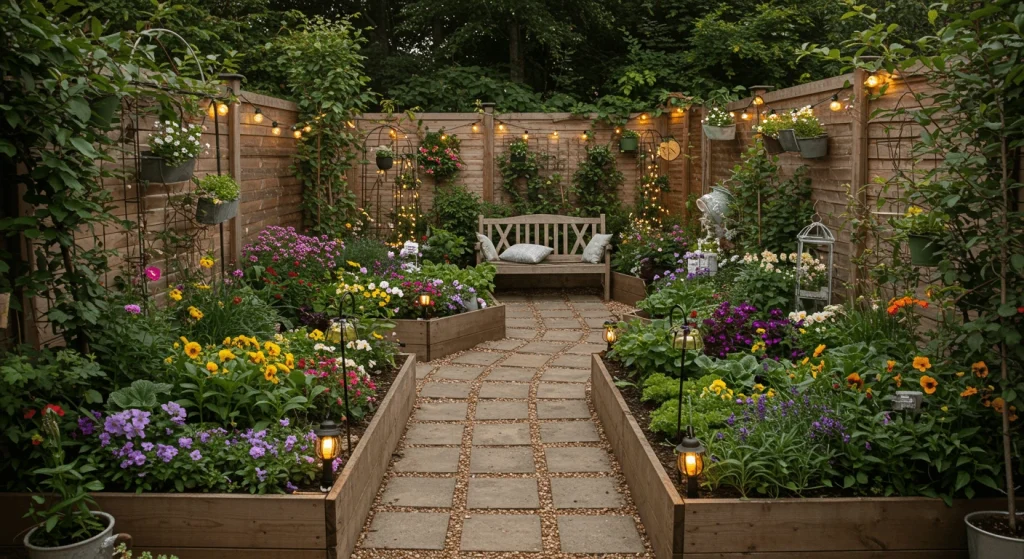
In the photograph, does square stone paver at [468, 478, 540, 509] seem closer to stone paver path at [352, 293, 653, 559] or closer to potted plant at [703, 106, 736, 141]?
stone paver path at [352, 293, 653, 559]

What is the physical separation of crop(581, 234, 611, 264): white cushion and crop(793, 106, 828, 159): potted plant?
393 centimetres

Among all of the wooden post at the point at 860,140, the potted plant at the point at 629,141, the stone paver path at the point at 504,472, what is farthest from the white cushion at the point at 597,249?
the wooden post at the point at 860,140

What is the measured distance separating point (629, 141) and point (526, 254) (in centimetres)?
211

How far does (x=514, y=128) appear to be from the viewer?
38.1 feet

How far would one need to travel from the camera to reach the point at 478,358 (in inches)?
300

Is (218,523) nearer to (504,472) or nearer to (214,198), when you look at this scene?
(504,472)

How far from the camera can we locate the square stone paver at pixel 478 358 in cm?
751

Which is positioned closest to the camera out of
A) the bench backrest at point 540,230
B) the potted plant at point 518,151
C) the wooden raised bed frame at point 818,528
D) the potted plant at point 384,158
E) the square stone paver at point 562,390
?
the wooden raised bed frame at point 818,528

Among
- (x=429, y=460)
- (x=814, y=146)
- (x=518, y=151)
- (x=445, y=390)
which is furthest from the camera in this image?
(x=518, y=151)

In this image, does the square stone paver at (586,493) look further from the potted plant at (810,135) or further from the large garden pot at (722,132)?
the large garden pot at (722,132)

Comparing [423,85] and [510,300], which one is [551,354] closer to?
[510,300]

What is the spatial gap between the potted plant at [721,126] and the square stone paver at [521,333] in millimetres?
2732

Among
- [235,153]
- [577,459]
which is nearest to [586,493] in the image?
[577,459]

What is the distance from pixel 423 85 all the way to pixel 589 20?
3.24m
